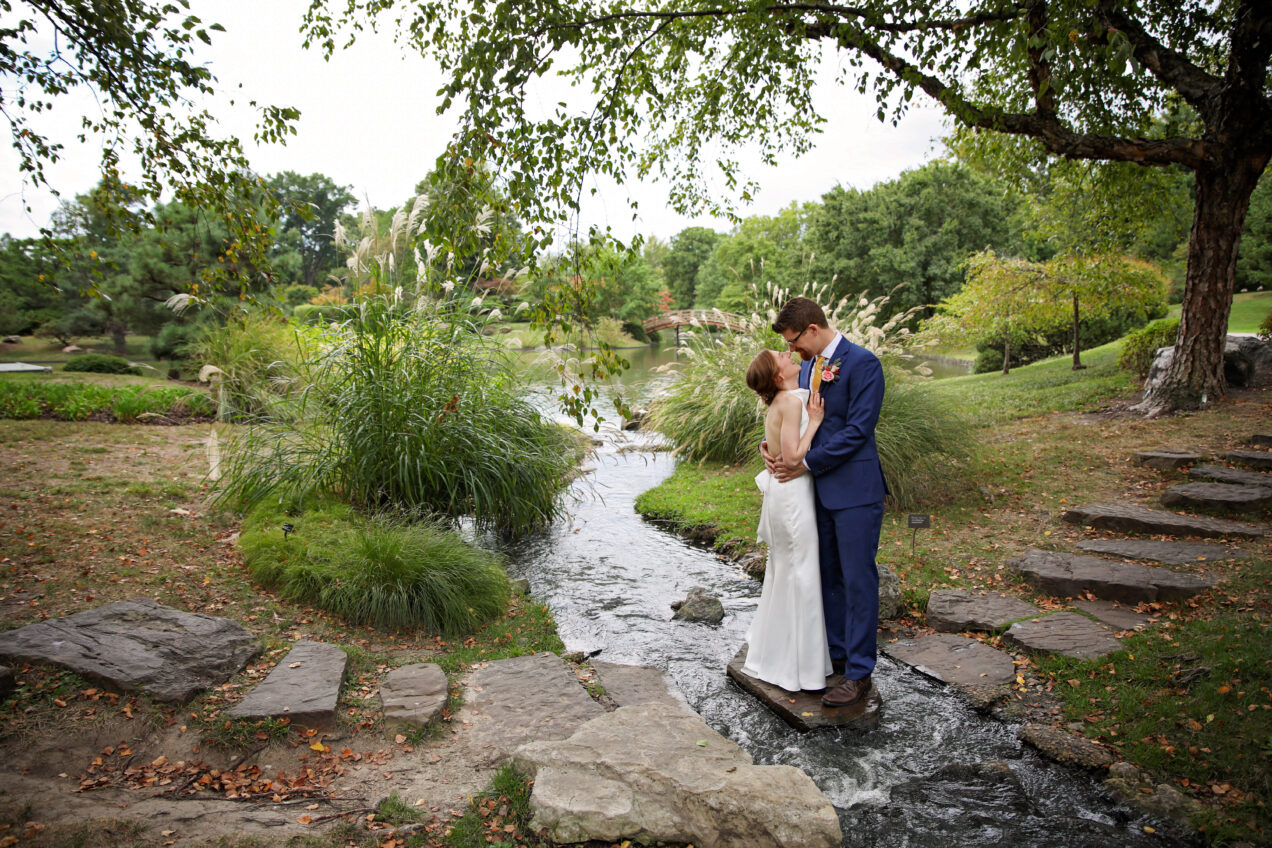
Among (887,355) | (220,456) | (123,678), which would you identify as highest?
(887,355)

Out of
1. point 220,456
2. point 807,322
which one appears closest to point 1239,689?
point 807,322

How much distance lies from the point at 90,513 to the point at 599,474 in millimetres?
6546

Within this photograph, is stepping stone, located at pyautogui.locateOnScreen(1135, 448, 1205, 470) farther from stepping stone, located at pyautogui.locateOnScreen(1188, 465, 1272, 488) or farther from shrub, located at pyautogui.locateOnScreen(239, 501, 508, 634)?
shrub, located at pyautogui.locateOnScreen(239, 501, 508, 634)

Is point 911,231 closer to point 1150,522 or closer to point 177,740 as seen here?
point 1150,522

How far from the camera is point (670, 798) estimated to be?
281 cm

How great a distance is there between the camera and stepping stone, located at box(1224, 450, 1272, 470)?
23.3 ft

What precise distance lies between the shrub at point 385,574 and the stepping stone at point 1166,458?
690 cm

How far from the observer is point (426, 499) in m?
6.41

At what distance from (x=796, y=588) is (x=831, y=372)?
1225 millimetres

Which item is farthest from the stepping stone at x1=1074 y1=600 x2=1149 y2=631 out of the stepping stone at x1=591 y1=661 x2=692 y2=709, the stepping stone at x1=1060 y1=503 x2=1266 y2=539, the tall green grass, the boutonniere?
the tall green grass

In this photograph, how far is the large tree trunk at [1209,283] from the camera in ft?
28.8

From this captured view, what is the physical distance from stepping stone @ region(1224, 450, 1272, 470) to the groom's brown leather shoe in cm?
584

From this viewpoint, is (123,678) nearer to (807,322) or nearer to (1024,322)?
(807,322)

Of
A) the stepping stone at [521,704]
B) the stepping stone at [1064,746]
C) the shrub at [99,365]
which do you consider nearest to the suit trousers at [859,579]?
the stepping stone at [1064,746]
